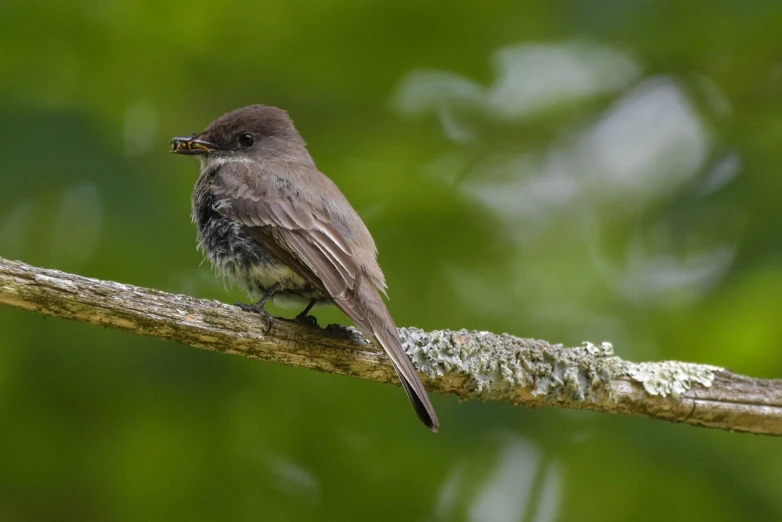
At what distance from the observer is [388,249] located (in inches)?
186

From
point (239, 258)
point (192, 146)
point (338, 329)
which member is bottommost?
point (338, 329)

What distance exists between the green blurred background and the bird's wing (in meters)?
0.35

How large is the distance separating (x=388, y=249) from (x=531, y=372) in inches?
42.8

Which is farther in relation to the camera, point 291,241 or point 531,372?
point 291,241

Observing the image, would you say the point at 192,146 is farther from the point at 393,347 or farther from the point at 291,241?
the point at 393,347

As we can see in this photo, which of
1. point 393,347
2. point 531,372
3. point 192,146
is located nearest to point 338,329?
point 393,347

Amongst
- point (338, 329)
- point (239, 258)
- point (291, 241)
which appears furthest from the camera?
point (239, 258)

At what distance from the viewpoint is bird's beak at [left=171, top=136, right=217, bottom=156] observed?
16.0 ft

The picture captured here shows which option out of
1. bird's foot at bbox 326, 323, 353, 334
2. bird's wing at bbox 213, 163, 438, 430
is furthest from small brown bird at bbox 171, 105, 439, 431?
bird's foot at bbox 326, 323, 353, 334

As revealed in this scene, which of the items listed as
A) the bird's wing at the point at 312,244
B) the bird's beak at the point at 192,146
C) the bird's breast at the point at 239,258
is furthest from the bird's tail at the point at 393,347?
the bird's beak at the point at 192,146

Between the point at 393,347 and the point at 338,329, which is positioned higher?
the point at 338,329

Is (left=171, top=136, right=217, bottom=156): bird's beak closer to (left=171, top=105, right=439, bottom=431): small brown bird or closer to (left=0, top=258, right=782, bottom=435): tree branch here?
(left=171, top=105, right=439, bottom=431): small brown bird

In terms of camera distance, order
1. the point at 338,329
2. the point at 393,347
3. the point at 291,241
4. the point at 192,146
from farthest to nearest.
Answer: the point at 192,146
the point at 291,241
the point at 338,329
the point at 393,347

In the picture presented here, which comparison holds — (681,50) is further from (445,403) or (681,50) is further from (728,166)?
(445,403)
